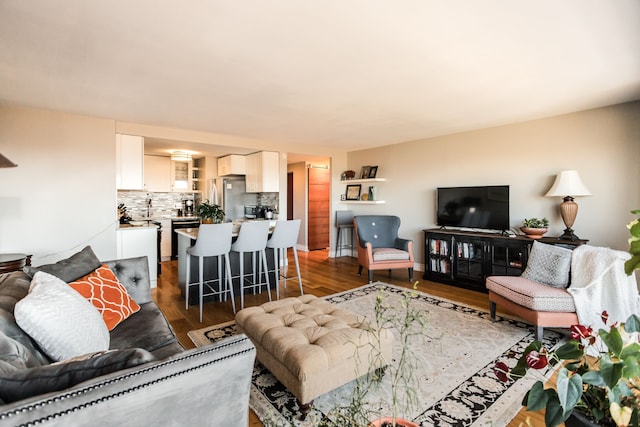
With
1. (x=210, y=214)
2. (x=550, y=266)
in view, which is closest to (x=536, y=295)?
(x=550, y=266)

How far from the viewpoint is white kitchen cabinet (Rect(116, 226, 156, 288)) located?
421cm

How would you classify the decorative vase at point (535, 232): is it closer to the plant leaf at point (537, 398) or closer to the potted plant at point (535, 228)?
the potted plant at point (535, 228)

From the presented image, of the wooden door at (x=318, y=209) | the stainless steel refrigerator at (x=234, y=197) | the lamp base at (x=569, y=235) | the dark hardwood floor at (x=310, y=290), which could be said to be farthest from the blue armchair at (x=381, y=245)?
the stainless steel refrigerator at (x=234, y=197)

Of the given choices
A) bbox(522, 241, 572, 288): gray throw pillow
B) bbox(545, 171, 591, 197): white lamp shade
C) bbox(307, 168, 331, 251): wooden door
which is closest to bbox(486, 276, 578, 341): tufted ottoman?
bbox(522, 241, 572, 288): gray throw pillow

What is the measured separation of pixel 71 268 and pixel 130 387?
5.80 ft

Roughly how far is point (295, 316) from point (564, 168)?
151 inches

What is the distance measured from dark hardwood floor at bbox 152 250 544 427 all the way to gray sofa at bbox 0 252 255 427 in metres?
1.14

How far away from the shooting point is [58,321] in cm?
129

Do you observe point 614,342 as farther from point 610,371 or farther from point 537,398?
point 537,398

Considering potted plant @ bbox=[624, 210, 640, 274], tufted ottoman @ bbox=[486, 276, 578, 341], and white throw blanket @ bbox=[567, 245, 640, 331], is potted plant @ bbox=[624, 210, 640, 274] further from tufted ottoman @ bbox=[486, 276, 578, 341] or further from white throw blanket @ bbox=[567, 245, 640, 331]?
white throw blanket @ bbox=[567, 245, 640, 331]

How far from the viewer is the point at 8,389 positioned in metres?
0.76

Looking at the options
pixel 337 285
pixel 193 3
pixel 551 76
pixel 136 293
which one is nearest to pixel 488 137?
pixel 551 76

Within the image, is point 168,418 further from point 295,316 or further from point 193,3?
point 193,3

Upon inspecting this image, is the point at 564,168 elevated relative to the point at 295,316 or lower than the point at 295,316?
elevated
